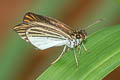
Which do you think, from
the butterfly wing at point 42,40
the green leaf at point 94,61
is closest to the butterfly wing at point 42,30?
the butterfly wing at point 42,40

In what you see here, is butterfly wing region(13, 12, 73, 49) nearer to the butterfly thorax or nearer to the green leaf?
the butterfly thorax

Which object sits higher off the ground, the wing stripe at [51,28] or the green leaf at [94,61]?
the wing stripe at [51,28]

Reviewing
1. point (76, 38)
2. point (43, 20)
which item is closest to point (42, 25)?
point (43, 20)

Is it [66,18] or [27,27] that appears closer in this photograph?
[27,27]

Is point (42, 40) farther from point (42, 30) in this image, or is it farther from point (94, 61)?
point (94, 61)

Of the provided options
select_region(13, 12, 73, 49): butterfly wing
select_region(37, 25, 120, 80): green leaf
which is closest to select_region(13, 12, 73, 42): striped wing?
select_region(13, 12, 73, 49): butterfly wing

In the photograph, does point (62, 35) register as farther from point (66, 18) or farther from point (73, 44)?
point (66, 18)

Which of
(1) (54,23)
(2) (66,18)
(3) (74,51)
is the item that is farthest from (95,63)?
(2) (66,18)

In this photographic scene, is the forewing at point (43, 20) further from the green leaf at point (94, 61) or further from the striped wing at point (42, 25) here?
the green leaf at point (94, 61)
